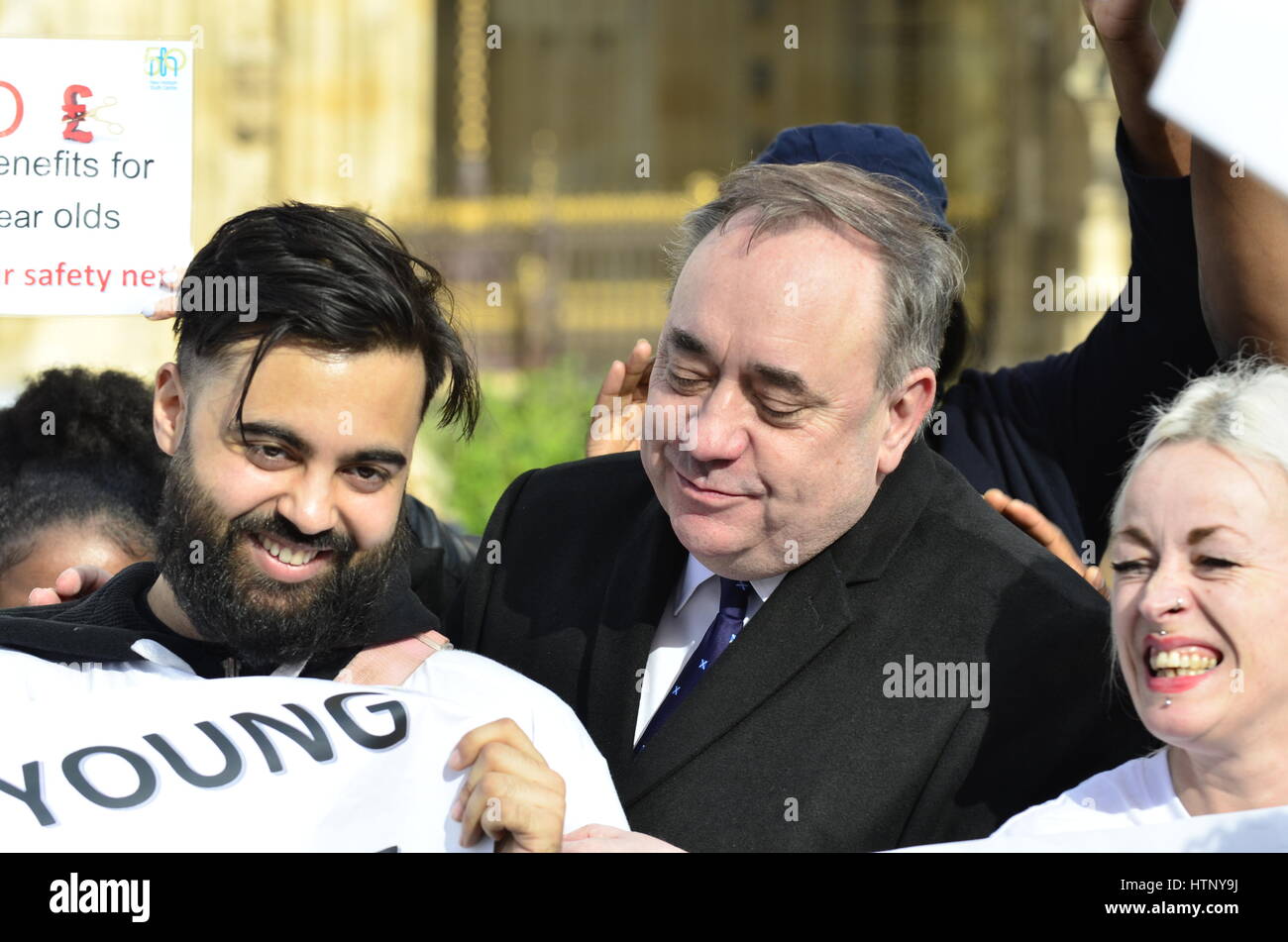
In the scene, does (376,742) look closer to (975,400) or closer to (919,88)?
(975,400)

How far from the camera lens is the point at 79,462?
3850 millimetres

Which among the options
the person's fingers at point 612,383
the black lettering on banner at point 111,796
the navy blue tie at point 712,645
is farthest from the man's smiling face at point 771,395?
the black lettering on banner at point 111,796

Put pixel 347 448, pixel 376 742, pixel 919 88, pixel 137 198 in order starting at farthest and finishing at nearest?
pixel 919 88, pixel 137 198, pixel 347 448, pixel 376 742

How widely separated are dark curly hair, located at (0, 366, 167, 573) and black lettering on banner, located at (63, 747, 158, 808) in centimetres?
129

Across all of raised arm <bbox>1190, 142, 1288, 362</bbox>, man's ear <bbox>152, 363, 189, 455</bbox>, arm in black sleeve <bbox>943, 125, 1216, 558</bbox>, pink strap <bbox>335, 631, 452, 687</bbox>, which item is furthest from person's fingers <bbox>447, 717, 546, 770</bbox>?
arm in black sleeve <bbox>943, 125, 1216, 558</bbox>

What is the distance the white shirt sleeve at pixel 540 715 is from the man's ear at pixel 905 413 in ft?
2.47

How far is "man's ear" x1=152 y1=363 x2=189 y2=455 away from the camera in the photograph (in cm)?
297

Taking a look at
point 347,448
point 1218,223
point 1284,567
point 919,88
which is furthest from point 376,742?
point 919,88

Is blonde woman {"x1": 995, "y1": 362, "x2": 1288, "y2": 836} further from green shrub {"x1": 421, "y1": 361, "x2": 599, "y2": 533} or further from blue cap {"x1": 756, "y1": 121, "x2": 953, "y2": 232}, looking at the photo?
green shrub {"x1": 421, "y1": 361, "x2": 599, "y2": 533}

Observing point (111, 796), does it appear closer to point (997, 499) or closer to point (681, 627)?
point (681, 627)

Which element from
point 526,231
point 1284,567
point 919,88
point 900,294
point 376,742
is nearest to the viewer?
point 1284,567

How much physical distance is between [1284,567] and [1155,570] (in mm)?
168

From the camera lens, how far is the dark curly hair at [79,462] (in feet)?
12.2

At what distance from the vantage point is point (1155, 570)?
2.44 metres
